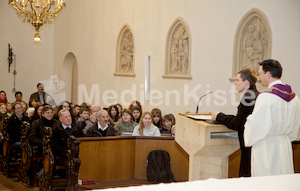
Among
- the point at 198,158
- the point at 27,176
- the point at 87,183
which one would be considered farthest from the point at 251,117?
the point at 27,176

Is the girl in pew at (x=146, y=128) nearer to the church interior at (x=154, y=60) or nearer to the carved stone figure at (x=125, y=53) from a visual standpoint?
the church interior at (x=154, y=60)

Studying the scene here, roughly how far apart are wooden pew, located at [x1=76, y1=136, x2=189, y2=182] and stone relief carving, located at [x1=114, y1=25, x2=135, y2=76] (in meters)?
6.76

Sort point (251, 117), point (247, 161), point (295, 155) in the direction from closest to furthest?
point (251, 117), point (247, 161), point (295, 155)

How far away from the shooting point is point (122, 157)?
289 inches

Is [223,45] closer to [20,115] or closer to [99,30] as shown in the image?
[20,115]

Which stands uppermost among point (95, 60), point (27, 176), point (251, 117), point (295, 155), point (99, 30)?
point (99, 30)

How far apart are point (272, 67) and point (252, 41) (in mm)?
5748

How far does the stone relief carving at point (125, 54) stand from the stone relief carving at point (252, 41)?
4.49 metres

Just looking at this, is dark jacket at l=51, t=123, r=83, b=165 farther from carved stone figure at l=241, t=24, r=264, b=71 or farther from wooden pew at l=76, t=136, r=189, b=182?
carved stone figure at l=241, t=24, r=264, b=71

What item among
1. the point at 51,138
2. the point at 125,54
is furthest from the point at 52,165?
the point at 125,54

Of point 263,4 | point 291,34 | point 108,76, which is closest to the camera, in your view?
point 291,34

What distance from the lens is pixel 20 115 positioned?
9133mm

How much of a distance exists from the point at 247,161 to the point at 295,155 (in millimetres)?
2231

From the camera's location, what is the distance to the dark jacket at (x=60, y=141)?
746cm
